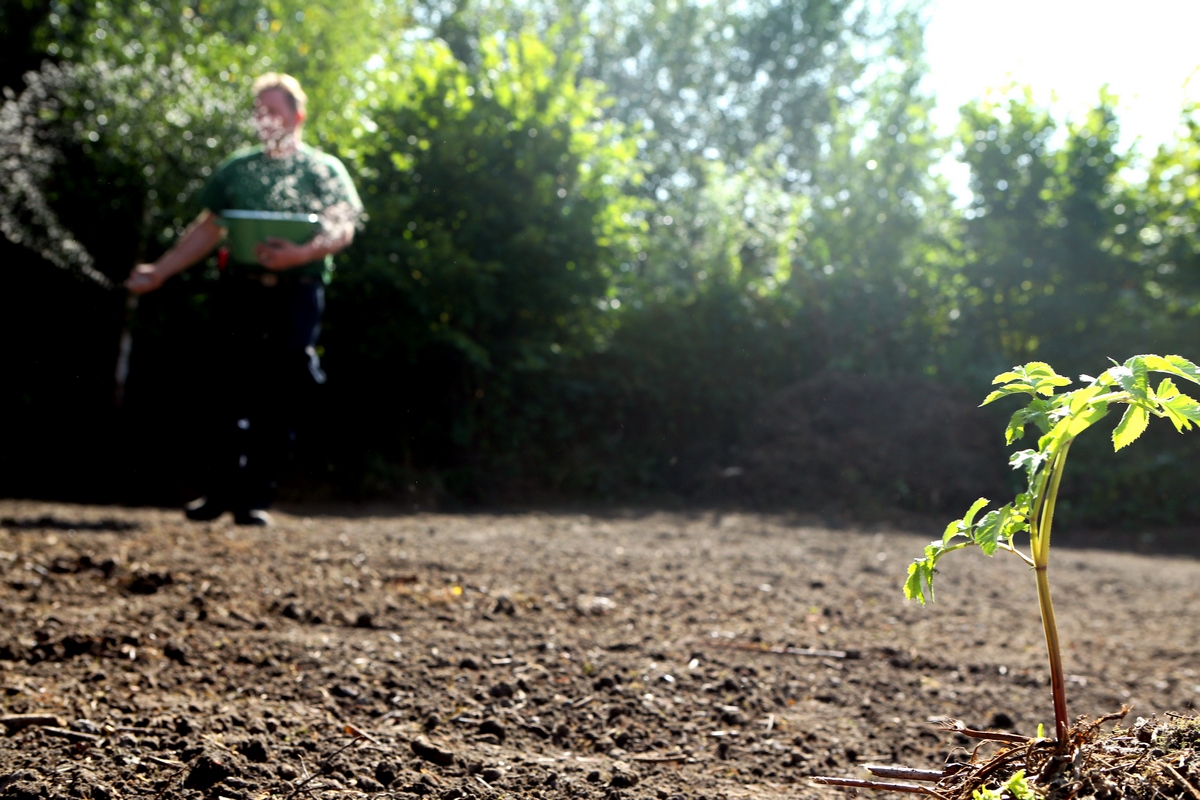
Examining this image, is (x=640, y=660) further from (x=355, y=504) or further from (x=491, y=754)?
(x=355, y=504)

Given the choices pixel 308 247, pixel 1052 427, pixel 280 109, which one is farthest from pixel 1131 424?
pixel 280 109

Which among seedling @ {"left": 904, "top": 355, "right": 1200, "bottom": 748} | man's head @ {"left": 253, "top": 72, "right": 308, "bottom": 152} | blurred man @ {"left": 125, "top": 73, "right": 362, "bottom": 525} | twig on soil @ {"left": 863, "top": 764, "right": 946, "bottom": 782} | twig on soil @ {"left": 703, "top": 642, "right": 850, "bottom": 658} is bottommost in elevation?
twig on soil @ {"left": 703, "top": 642, "right": 850, "bottom": 658}

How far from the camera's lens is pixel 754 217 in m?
9.70

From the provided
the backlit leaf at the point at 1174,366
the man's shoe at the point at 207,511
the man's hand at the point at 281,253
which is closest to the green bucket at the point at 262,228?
the man's hand at the point at 281,253

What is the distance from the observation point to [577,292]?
778 cm

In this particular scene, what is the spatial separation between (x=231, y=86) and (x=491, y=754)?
778cm

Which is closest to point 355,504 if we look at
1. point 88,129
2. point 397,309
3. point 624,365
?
point 397,309

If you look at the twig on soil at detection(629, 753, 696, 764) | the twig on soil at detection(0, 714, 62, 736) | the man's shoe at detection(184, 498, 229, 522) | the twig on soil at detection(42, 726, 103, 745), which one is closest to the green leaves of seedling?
the twig on soil at detection(629, 753, 696, 764)

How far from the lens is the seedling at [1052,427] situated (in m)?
1.05

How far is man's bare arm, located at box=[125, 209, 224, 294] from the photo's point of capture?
4.20 meters

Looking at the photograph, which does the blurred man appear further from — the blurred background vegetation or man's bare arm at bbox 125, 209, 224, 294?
the blurred background vegetation

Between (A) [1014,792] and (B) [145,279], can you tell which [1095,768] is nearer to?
(A) [1014,792]

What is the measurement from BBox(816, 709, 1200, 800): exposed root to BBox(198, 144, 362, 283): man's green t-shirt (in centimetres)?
356

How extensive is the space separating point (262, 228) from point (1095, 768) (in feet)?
12.4
